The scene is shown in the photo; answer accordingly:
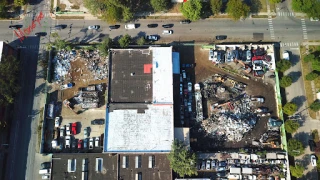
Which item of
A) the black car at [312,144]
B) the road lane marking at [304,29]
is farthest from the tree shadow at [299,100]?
the road lane marking at [304,29]

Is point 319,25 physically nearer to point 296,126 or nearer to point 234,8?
point 234,8

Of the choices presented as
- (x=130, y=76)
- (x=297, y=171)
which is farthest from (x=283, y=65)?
(x=130, y=76)

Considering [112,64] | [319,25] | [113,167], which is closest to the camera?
[113,167]

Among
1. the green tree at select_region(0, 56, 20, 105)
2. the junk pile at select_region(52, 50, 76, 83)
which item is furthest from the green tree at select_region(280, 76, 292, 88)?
the green tree at select_region(0, 56, 20, 105)

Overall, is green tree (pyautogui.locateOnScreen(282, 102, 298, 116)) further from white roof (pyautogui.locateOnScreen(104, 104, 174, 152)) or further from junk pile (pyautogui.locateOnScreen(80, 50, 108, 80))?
junk pile (pyautogui.locateOnScreen(80, 50, 108, 80))

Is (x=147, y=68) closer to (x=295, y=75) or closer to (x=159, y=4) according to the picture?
(x=159, y=4)

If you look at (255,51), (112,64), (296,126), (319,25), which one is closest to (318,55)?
(319,25)
